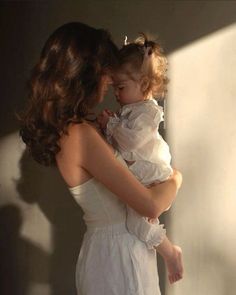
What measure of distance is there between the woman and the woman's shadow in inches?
22.0

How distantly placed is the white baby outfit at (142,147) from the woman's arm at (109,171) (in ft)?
0.37

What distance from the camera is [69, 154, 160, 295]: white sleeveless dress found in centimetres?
152

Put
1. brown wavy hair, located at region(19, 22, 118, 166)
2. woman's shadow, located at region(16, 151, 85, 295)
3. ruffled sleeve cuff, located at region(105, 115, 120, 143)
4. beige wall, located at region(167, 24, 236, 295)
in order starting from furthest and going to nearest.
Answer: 1. woman's shadow, located at region(16, 151, 85, 295)
2. beige wall, located at region(167, 24, 236, 295)
3. ruffled sleeve cuff, located at region(105, 115, 120, 143)
4. brown wavy hair, located at region(19, 22, 118, 166)

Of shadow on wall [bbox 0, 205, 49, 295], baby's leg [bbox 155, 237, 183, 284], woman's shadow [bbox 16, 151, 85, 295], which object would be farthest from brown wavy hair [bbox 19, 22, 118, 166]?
shadow on wall [bbox 0, 205, 49, 295]

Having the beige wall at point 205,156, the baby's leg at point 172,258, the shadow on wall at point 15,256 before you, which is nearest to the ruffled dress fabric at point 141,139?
the baby's leg at point 172,258

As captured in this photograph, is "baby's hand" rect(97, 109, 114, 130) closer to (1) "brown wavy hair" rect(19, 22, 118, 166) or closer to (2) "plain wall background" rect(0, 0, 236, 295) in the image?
(1) "brown wavy hair" rect(19, 22, 118, 166)

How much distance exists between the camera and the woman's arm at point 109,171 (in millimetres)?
1418

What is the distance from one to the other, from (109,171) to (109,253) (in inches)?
11.5

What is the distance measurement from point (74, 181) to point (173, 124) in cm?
66

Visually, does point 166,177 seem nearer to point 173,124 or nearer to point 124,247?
point 124,247

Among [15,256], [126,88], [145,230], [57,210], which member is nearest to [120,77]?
[126,88]

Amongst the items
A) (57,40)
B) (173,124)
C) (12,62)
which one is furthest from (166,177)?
(12,62)

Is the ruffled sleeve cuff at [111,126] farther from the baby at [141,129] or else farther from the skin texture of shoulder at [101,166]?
the skin texture of shoulder at [101,166]

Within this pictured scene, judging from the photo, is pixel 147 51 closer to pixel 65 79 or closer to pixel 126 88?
pixel 126 88
